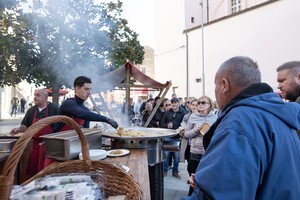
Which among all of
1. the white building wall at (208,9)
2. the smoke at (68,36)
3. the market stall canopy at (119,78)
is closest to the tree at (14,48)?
the smoke at (68,36)

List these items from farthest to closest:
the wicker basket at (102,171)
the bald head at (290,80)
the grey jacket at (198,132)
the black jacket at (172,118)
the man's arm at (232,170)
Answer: the black jacket at (172,118)
the grey jacket at (198,132)
the bald head at (290,80)
the wicker basket at (102,171)
the man's arm at (232,170)

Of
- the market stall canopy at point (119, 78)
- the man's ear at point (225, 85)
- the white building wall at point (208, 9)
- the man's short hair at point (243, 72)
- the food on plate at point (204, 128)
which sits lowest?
the food on plate at point (204, 128)

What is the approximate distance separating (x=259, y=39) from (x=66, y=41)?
11.3m

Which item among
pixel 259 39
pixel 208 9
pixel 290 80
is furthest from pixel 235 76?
pixel 208 9

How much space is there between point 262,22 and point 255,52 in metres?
1.56

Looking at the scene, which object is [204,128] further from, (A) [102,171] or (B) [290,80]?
(A) [102,171]

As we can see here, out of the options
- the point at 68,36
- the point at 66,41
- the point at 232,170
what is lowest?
the point at 232,170

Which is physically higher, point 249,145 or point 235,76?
point 235,76

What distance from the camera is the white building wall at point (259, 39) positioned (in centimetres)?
1180

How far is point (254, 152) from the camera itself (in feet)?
2.90

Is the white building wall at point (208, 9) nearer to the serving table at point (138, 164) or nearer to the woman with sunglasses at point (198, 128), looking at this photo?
the woman with sunglasses at point (198, 128)

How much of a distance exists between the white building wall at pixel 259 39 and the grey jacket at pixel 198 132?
10163mm

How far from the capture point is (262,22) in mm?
12953

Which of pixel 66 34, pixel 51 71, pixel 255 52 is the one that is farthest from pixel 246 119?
pixel 255 52
